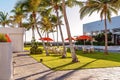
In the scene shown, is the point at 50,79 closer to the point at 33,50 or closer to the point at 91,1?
the point at 91,1

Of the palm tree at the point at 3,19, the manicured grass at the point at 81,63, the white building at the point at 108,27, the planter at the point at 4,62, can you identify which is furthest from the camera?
the palm tree at the point at 3,19

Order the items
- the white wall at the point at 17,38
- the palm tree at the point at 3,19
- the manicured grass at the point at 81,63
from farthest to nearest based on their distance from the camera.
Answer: the palm tree at the point at 3,19 < the white wall at the point at 17,38 < the manicured grass at the point at 81,63

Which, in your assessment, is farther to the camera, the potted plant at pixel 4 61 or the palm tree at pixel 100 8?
the palm tree at pixel 100 8

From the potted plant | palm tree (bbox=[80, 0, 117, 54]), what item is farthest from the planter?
palm tree (bbox=[80, 0, 117, 54])

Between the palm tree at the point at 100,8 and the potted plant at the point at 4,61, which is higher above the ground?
the palm tree at the point at 100,8

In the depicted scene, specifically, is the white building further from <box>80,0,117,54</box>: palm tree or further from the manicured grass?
the manicured grass

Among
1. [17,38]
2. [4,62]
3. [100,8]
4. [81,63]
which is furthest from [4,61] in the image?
[17,38]

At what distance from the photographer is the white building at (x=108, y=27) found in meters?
50.3

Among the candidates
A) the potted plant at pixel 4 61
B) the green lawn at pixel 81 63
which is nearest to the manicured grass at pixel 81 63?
the green lawn at pixel 81 63

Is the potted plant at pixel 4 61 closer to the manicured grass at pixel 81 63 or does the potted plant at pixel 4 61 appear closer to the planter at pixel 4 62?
the planter at pixel 4 62

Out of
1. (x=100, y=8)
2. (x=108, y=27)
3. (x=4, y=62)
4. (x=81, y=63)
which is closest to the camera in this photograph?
(x=4, y=62)

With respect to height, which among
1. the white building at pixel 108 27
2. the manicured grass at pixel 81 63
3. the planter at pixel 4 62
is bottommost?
the manicured grass at pixel 81 63

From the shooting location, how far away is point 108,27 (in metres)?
53.7

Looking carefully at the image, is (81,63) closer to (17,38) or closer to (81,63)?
(81,63)
